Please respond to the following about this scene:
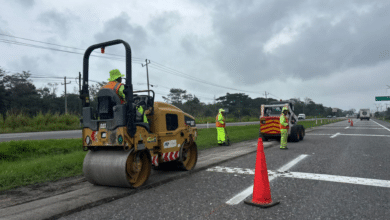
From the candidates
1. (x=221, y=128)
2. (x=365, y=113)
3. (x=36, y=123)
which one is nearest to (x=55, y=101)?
(x=36, y=123)

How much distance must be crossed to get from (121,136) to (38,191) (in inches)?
78.3

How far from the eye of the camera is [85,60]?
571 cm

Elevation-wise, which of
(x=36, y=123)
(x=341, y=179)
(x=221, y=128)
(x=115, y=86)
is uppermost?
(x=36, y=123)

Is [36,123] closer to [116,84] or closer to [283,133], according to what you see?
[283,133]

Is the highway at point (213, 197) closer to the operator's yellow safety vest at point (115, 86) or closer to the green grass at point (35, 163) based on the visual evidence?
the green grass at point (35, 163)

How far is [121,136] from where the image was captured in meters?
4.86

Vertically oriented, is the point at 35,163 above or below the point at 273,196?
above

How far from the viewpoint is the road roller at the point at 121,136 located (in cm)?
491

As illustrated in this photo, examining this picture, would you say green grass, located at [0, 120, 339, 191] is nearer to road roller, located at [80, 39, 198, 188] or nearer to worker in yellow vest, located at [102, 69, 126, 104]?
road roller, located at [80, 39, 198, 188]

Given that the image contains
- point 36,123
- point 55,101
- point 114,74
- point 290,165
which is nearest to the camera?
point 114,74

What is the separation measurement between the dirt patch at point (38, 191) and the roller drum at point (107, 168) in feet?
1.66

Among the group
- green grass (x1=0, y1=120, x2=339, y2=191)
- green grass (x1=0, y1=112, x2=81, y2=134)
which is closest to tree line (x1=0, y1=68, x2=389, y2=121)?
green grass (x1=0, y1=112, x2=81, y2=134)

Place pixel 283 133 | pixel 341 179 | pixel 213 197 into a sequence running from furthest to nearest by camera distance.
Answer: pixel 283 133, pixel 341 179, pixel 213 197

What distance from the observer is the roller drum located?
4.93 metres
